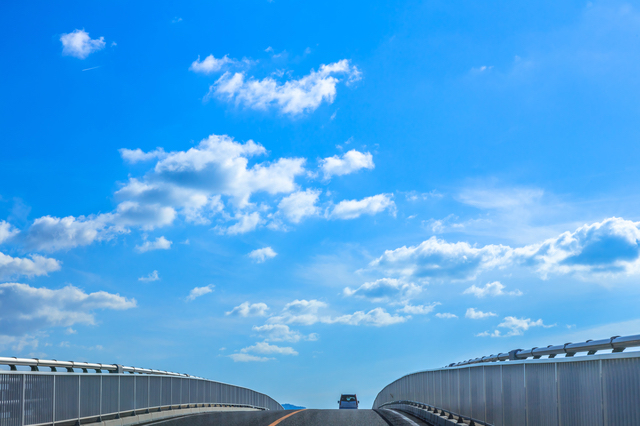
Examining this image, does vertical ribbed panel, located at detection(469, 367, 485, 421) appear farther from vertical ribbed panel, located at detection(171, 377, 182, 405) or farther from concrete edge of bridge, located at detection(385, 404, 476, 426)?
vertical ribbed panel, located at detection(171, 377, 182, 405)

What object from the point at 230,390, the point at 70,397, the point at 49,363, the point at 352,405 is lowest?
the point at 352,405

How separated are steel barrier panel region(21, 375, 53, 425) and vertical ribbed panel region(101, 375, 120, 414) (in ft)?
8.84

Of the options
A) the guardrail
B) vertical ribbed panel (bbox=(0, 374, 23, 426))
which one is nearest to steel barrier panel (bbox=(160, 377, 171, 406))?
the guardrail

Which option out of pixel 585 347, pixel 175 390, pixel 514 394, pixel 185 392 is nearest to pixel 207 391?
pixel 185 392

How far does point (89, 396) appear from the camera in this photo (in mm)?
14531

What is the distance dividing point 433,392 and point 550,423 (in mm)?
10675

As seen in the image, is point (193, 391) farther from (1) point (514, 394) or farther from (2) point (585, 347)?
(2) point (585, 347)

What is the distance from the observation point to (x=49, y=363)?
43.5 ft

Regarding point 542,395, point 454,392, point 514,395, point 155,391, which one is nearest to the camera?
point 542,395

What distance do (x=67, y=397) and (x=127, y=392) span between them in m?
3.64

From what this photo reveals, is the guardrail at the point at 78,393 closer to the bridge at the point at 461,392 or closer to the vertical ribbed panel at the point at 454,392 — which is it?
the bridge at the point at 461,392

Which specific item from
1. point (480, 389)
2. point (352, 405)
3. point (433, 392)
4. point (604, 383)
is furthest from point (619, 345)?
point (352, 405)

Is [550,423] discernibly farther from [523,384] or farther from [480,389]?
[480,389]

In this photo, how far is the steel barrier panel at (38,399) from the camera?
11984mm
